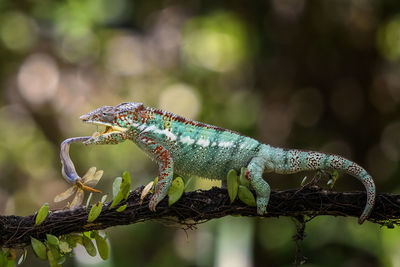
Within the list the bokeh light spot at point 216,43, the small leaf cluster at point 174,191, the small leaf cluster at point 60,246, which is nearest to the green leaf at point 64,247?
the small leaf cluster at point 60,246

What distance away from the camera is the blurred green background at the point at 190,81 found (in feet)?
16.1

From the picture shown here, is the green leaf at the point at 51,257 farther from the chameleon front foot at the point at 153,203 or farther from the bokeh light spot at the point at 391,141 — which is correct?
the bokeh light spot at the point at 391,141

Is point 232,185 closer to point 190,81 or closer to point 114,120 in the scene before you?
point 114,120

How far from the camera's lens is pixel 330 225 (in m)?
4.18

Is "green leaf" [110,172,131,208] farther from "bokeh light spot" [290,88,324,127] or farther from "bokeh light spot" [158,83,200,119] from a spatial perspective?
"bokeh light spot" [290,88,324,127]

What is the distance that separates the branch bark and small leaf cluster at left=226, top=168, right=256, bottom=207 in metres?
0.04

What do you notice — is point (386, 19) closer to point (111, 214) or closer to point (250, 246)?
point (250, 246)

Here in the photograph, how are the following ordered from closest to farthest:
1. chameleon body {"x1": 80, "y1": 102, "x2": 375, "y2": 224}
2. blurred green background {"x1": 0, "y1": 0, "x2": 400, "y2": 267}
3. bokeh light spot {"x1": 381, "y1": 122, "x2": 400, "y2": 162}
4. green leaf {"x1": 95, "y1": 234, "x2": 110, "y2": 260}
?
green leaf {"x1": 95, "y1": 234, "x2": 110, "y2": 260} → chameleon body {"x1": 80, "y1": 102, "x2": 375, "y2": 224} → bokeh light spot {"x1": 381, "y1": 122, "x2": 400, "y2": 162} → blurred green background {"x1": 0, "y1": 0, "x2": 400, "y2": 267}

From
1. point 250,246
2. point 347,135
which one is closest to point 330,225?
point 250,246

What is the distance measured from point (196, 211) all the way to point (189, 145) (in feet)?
1.23

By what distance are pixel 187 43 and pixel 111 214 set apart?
3.51 m

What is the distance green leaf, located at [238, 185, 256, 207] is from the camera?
6.27 ft

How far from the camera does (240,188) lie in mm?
1917

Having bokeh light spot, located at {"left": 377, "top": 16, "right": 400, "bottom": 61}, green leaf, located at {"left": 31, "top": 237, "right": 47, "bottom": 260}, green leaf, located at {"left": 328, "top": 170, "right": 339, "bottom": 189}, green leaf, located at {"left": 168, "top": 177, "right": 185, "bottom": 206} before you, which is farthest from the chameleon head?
bokeh light spot, located at {"left": 377, "top": 16, "right": 400, "bottom": 61}
